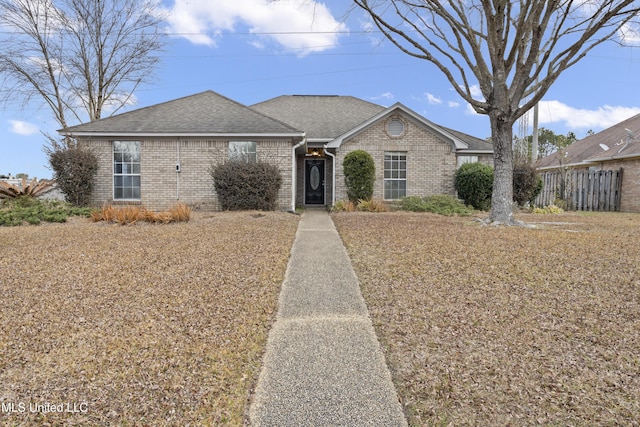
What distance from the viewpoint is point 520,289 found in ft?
14.9

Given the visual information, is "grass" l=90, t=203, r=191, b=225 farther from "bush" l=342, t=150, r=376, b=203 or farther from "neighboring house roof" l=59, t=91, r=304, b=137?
"bush" l=342, t=150, r=376, b=203

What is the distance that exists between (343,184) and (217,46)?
13004 millimetres

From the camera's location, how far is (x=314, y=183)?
18062 millimetres

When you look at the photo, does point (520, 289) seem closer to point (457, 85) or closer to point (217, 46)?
point (457, 85)

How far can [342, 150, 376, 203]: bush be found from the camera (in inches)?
584

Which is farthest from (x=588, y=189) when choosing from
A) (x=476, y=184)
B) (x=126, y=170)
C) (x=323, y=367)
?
(x=126, y=170)

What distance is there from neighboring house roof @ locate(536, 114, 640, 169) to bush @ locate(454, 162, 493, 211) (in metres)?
6.36

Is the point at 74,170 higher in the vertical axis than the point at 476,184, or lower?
higher

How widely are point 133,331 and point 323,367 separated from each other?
1732mm

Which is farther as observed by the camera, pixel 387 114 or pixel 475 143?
pixel 475 143

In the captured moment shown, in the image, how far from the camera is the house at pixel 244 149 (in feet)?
46.2

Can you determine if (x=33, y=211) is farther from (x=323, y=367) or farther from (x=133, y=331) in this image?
(x=323, y=367)

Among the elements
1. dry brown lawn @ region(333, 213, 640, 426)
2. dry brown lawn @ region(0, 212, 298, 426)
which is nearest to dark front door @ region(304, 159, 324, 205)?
dry brown lawn @ region(0, 212, 298, 426)

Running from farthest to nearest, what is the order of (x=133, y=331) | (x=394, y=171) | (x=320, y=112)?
(x=320, y=112)
(x=394, y=171)
(x=133, y=331)
